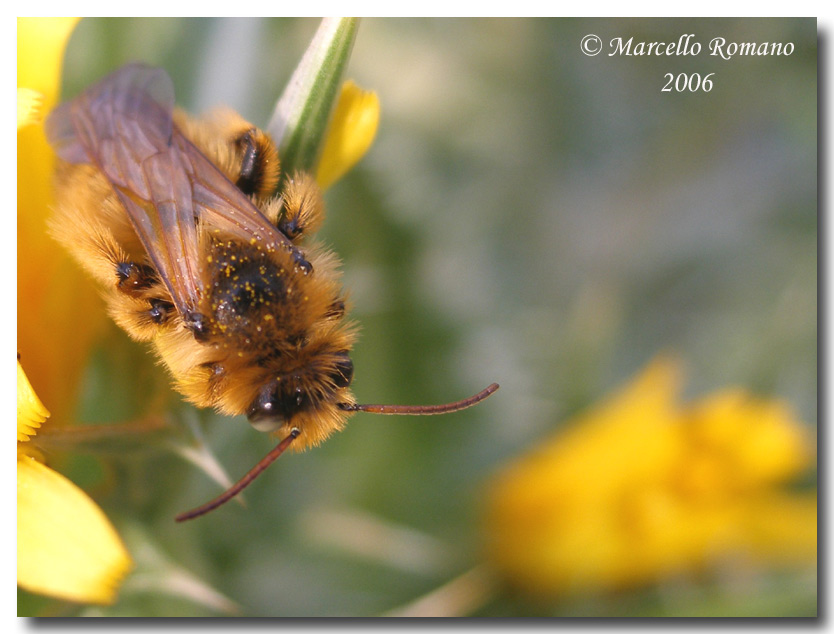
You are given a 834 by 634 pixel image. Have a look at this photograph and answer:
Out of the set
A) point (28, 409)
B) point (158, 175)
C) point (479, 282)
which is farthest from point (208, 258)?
point (479, 282)

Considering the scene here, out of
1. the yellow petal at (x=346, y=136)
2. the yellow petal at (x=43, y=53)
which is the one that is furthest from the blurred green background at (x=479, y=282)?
the yellow petal at (x=346, y=136)

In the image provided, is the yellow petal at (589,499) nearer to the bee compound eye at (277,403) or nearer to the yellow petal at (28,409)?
the bee compound eye at (277,403)

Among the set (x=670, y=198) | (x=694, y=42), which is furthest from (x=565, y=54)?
(x=670, y=198)

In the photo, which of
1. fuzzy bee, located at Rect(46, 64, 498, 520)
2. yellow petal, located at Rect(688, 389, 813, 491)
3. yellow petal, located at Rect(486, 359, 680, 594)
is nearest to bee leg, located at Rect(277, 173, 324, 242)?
fuzzy bee, located at Rect(46, 64, 498, 520)

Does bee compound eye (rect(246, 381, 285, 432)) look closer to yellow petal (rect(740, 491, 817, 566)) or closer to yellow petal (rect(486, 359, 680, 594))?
yellow petal (rect(486, 359, 680, 594))

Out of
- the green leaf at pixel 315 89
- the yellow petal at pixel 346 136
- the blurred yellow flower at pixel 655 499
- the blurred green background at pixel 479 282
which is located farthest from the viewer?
the blurred yellow flower at pixel 655 499
